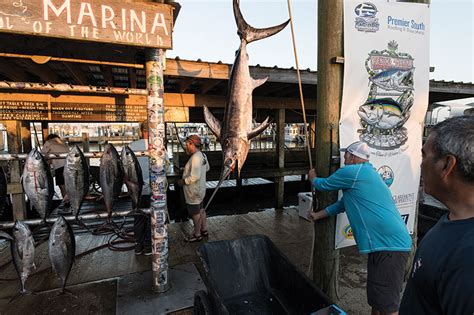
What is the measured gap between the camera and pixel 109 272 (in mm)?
3637

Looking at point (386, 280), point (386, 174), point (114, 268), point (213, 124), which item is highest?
point (213, 124)

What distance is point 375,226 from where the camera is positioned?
2.27 metres

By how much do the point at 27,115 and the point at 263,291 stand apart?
5520 mm

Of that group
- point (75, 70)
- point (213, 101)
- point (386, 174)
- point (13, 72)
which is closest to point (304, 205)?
point (386, 174)

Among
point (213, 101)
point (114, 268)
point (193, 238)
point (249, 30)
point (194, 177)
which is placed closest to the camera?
point (249, 30)

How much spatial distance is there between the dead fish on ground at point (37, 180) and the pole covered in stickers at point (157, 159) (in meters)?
0.98

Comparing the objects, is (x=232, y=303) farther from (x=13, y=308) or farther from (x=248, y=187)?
(x=248, y=187)

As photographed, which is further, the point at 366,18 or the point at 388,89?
the point at 388,89

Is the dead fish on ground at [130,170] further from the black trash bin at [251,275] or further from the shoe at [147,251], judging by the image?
the shoe at [147,251]

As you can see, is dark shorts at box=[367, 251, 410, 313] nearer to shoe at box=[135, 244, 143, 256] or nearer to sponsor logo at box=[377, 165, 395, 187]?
sponsor logo at box=[377, 165, 395, 187]

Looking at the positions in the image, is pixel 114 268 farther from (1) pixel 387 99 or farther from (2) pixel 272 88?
(2) pixel 272 88

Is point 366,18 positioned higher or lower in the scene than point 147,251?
higher

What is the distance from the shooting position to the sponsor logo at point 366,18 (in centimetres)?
253

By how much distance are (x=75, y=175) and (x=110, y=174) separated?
0.97 feet
